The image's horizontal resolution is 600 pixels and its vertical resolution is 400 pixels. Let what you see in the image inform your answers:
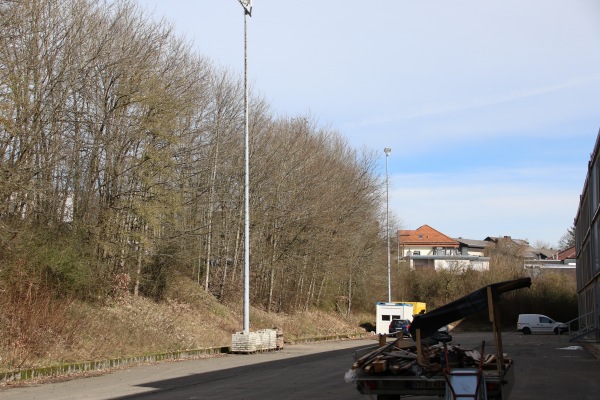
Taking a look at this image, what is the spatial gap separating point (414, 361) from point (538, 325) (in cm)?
5126

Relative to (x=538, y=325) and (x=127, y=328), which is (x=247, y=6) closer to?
(x=127, y=328)

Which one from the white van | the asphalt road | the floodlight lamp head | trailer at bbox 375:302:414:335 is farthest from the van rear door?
the floodlight lamp head

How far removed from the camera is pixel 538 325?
5772cm

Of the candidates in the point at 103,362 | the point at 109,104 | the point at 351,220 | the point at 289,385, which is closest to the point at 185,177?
the point at 109,104

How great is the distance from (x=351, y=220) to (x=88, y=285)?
27.4 meters

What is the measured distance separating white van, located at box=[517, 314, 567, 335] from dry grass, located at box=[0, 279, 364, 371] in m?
24.5

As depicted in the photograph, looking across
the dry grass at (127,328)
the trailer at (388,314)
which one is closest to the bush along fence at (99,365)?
the dry grass at (127,328)

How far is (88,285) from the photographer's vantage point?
2597cm

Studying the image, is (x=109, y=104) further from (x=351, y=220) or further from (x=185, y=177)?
(x=351, y=220)

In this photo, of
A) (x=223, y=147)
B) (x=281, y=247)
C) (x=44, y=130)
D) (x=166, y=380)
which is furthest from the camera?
(x=281, y=247)

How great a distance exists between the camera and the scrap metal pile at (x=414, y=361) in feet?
33.2

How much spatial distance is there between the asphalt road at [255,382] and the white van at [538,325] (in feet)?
113

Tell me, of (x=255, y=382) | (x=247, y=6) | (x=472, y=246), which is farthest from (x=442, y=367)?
(x=472, y=246)

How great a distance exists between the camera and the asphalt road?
47.6 feet
